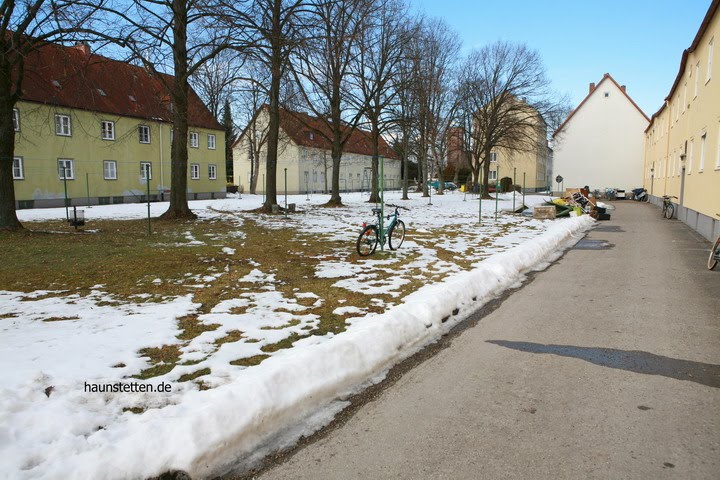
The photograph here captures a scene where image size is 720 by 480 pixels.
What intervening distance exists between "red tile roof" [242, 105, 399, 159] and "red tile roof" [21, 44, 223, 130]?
610 centimetres

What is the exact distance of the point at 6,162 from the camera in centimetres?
1370

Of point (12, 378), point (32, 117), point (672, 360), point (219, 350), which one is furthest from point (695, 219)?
→ point (32, 117)

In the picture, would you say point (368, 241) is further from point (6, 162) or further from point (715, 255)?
point (6, 162)

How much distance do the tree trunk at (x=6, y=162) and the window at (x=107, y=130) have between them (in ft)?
69.3

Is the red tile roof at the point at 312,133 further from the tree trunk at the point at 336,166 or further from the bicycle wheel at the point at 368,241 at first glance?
the bicycle wheel at the point at 368,241

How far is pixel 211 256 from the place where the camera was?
1097cm

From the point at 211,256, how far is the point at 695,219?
17363 millimetres

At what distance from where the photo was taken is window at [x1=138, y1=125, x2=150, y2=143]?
3606 centimetres

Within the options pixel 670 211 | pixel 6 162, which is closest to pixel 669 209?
pixel 670 211

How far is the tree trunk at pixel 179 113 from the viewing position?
16719mm

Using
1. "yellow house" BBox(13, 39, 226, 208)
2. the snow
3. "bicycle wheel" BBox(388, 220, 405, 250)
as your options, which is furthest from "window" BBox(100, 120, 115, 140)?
Result: the snow

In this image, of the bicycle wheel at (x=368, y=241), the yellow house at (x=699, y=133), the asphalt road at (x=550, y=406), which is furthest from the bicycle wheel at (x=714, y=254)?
the bicycle wheel at (x=368, y=241)

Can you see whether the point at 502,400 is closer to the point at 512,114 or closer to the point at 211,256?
the point at 211,256

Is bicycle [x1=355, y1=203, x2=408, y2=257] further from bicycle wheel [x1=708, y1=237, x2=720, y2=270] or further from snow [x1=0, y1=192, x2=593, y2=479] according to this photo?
bicycle wheel [x1=708, y1=237, x2=720, y2=270]
